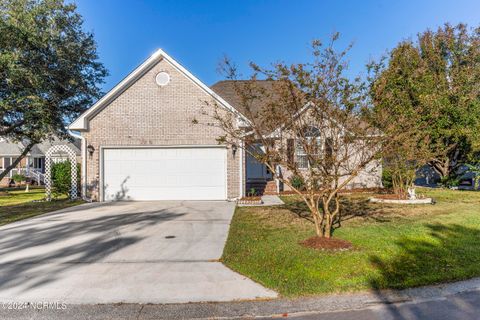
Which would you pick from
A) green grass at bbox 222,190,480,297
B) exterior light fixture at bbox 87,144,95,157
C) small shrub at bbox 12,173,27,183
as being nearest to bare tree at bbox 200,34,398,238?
green grass at bbox 222,190,480,297

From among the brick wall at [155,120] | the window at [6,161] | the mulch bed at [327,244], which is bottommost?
the mulch bed at [327,244]

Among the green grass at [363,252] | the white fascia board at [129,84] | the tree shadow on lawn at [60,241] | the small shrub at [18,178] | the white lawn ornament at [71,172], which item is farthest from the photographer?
the small shrub at [18,178]

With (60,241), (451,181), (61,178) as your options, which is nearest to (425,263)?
(60,241)

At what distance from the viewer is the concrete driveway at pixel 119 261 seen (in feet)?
13.8

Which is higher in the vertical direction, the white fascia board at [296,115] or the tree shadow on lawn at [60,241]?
the white fascia board at [296,115]

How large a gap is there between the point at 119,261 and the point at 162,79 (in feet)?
31.1

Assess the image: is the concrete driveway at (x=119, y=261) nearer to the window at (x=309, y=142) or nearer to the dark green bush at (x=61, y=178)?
the window at (x=309, y=142)

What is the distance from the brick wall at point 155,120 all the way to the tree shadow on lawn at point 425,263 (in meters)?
8.06

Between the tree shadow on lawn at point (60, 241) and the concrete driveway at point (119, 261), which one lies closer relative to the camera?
the concrete driveway at point (119, 261)

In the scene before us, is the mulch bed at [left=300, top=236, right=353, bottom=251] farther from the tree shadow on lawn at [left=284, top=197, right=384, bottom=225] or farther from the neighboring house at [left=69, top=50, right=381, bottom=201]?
the neighboring house at [left=69, top=50, right=381, bottom=201]

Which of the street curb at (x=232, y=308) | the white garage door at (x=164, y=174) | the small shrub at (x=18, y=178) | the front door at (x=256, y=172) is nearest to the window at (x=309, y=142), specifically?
the street curb at (x=232, y=308)

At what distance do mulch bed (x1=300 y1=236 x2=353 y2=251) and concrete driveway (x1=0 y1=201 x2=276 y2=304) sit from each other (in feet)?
5.87

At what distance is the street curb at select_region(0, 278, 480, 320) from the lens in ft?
12.0

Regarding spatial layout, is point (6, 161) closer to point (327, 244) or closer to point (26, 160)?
point (26, 160)
